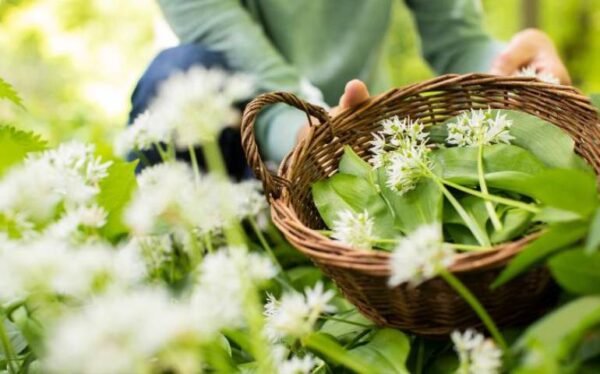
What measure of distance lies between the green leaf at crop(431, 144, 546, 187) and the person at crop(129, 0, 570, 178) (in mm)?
248

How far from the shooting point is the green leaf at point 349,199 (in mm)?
668

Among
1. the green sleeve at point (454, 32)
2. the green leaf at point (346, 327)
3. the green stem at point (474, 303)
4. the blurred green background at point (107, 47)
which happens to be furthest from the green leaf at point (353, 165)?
the blurred green background at point (107, 47)

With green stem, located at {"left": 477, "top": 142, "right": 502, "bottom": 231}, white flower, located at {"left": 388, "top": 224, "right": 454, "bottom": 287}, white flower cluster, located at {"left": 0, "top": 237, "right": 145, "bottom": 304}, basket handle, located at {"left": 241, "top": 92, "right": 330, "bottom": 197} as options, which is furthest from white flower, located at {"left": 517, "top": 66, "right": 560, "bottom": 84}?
white flower cluster, located at {"left": 0, "top": 237, "right": 145, "bottom": 304}

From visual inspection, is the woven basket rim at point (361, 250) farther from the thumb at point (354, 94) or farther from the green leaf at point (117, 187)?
the green leaf at point (117, 187)

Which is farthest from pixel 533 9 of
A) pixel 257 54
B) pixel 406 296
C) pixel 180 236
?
pixel 406 296

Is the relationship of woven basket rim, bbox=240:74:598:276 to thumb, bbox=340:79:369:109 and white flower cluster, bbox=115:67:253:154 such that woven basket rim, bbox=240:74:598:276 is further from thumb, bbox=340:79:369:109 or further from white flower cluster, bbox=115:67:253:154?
white flower cluster, bbox=115:67:253:154

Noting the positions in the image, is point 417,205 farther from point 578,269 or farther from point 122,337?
point 122,337

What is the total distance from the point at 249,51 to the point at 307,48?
0.18 metres

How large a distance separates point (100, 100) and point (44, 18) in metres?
0.31

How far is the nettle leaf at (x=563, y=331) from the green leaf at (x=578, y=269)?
0.01 m

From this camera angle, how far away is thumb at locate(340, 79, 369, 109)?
0.76 metres

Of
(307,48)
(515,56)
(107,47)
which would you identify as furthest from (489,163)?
(107,47)

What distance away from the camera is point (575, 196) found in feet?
1.61

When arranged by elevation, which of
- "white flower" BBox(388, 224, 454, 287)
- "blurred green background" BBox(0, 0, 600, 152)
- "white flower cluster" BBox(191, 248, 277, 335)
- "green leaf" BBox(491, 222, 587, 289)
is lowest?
"blurred green background" BBox(0, 0, 600, 152)
